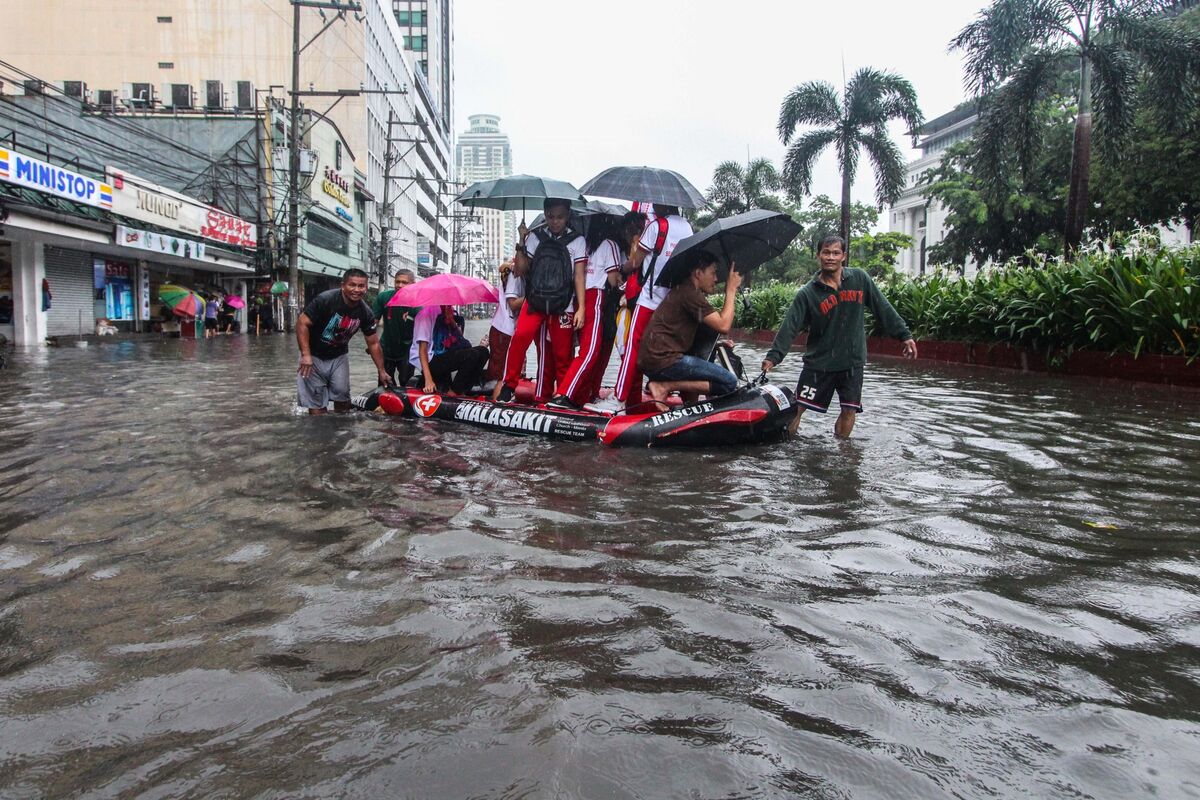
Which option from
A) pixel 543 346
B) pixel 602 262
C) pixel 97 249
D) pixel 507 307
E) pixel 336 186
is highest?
pixel 336 186

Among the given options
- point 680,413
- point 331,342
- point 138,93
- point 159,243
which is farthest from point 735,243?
point 138,93

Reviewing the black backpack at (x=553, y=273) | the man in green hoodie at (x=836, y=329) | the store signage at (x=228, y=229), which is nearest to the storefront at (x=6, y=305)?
the store signage at (x=228, y=229)

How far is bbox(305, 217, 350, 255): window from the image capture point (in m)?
41.9

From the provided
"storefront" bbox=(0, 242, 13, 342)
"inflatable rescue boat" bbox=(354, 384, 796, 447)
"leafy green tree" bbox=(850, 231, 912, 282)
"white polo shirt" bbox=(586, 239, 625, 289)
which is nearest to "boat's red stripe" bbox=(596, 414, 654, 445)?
"inflatable rescue boat" bbox=(354, 384, 796, 447)

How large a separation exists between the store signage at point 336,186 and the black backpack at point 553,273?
128 feet

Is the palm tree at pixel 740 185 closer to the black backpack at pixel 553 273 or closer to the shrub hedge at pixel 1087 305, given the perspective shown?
the shrub hedge at pixel 1087 305

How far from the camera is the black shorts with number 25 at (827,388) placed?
7113mm

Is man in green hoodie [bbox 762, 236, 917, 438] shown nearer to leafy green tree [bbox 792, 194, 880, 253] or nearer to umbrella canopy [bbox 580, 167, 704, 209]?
umbrella canopy [bbox 580, 167, 704, 209]

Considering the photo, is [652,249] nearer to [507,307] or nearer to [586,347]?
[586,347]

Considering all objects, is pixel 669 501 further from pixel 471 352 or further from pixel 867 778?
pixel 471 352

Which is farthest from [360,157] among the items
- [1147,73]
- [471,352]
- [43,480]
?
[43,480]

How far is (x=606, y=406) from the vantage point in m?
7.98

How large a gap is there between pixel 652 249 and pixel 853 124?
87.5 ft

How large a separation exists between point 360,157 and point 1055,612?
59.2m
